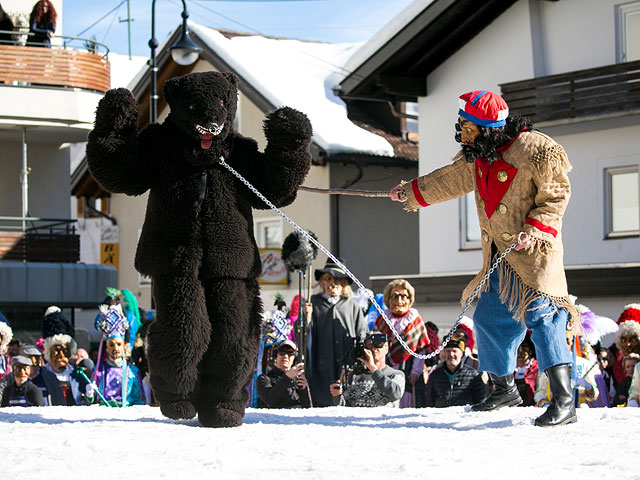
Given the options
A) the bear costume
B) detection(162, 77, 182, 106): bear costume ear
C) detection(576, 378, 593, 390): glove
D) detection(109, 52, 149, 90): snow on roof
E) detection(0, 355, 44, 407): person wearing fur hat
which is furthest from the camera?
detection(109, 52, 149, 90): snow on roof

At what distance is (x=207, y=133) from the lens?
18.8 feet

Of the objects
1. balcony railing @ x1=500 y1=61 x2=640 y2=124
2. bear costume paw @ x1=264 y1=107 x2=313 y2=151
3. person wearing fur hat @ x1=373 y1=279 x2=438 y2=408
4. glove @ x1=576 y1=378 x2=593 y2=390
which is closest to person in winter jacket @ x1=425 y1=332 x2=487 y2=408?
person wearing fur hat @ x1=373 y1=279 x2=438 y2=408

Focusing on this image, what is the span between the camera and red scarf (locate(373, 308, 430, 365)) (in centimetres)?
876

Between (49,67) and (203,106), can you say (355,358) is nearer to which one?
(203,106)

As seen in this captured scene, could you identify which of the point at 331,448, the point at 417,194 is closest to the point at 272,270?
the point at 417,194

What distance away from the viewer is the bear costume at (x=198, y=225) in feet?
18.5

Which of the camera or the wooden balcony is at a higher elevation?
the wooden balcony

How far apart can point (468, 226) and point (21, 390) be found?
9.55m

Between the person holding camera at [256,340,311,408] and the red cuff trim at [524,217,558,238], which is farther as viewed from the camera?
the person holding camera at [256,340,311,408]

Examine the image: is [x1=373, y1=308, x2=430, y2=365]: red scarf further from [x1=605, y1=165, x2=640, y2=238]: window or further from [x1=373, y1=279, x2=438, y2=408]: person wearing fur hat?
[x1=605, y1=165, x2=640, y2=238]: window

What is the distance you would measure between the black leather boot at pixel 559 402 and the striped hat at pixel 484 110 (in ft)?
A: 4.33

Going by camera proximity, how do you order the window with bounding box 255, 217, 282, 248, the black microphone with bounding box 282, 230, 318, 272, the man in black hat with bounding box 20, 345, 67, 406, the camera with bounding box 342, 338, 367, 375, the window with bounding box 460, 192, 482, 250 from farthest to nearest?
the window with bounding box 255, 217, 282, 248 < the window with bounding box 460, 192, 482, 250 < the man in black hat with bounding box 20, 345, 67, 406 < the black microphone with bounding box 282, 230, 318, 272 < the camera with bounding box 342, 338, 367, 375

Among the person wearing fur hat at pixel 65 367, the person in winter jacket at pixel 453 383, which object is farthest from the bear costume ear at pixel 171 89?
the person wearing fur hat at pixel 65 367

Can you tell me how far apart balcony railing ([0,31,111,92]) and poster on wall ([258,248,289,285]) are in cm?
443
